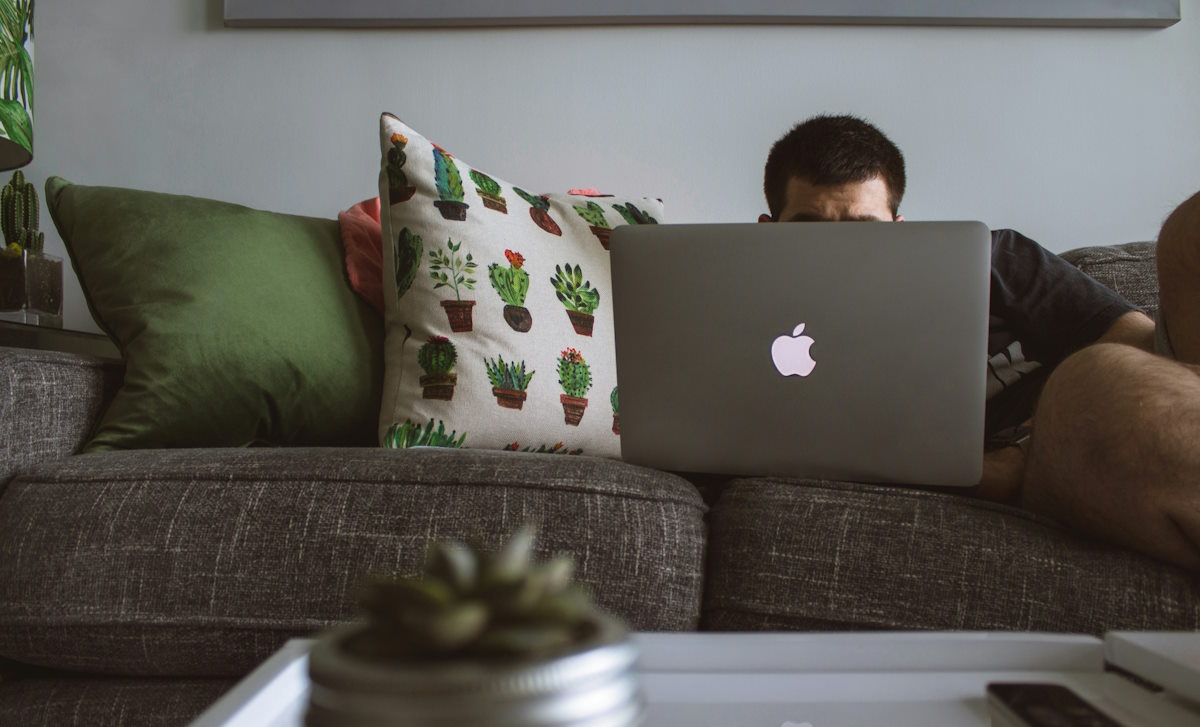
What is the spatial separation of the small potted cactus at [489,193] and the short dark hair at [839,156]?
0.49 metres

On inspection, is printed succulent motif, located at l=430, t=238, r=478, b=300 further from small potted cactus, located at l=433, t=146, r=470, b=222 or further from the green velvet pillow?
the green velvet pillow

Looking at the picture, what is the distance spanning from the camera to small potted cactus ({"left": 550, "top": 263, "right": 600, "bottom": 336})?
52.8 inches

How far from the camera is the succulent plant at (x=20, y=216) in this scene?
1.56 meters

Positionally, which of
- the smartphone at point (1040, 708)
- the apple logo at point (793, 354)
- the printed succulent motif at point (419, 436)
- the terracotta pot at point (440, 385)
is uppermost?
the apple logo at point (793, 354)

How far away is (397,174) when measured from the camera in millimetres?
1293

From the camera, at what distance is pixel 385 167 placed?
4.29ft

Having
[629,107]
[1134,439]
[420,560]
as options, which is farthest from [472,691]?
[629,107]

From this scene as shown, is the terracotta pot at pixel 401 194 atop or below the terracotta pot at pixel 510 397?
atop

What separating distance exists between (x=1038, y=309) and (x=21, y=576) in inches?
51.5

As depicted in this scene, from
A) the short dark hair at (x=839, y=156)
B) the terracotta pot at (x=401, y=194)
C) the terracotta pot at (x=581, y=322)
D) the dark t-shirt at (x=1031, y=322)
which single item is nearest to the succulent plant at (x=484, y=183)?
the terracotta pot at (x=401, y=194)

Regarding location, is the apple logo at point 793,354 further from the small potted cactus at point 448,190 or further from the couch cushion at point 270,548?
the small potted cactus at point 448,190

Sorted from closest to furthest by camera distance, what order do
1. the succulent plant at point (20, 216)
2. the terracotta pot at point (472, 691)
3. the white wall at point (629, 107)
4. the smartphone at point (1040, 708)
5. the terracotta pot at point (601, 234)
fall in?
the terracotta pot at point (472, 691), the smartphone at point (1040, 708), the terracotta pot at point (601, 234), the succulent plant at point (20, 216), the white wall at point (629, 107)

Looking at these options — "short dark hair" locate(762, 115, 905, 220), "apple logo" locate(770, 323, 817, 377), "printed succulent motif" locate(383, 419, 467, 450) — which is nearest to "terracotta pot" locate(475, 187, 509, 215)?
"printed succulent motif" locate(383, 419, 467, 450)

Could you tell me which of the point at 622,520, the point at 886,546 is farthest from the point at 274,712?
the point at 886,546
